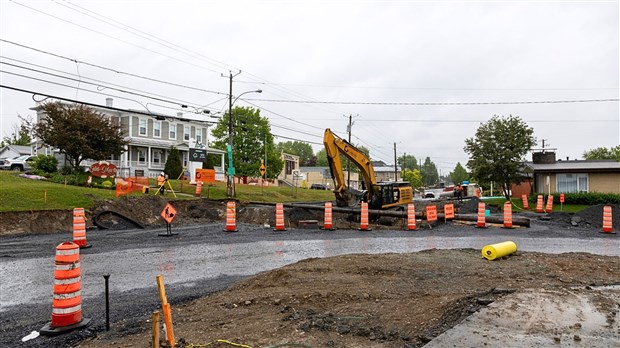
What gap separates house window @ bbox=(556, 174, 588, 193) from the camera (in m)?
36.8

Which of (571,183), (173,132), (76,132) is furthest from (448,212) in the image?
(173,132)

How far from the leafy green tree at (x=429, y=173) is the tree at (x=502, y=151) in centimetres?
12801

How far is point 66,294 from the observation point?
639cm

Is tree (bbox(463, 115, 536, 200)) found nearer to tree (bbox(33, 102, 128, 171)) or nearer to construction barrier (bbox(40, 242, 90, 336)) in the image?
tree (bbox(33, 102, 128, 171))

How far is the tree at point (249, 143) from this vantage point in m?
64.9

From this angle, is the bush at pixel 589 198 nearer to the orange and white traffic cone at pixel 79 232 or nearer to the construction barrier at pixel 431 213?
the construction barrier at pixel 431 213

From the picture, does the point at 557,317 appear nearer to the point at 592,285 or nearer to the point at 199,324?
the point at 592,285

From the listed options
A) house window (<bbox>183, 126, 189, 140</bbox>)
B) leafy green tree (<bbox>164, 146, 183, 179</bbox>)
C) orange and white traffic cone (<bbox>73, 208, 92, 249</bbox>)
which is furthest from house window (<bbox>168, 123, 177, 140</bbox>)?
orange and white traffic cone (<bbox>73, 208, 92, 249</bbox>)

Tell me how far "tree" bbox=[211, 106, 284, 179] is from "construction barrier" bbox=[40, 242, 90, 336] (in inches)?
2215

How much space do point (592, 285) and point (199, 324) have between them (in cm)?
636

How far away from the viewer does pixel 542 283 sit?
25.2 feet

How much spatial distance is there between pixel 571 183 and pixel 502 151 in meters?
6.34

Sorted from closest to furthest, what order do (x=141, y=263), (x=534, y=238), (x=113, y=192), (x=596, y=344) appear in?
1. (x=596, y=344)
2. (x=141, y=263)
3. (x=534, y=238)
4. (x=113, y=192)

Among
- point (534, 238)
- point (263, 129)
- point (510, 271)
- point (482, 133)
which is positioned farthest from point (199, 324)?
point (263, 129)
